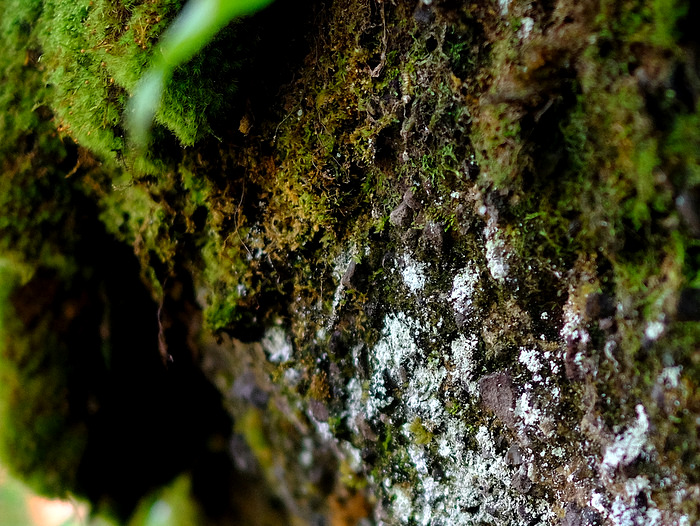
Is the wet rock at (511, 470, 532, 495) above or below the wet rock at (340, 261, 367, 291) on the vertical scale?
below

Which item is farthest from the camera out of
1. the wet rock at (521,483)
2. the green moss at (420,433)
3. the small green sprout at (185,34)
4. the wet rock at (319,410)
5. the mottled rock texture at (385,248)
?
the wet rock at (319,410)

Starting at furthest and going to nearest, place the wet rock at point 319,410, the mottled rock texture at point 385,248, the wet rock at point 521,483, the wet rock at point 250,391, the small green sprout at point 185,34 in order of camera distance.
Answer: the wet rock at point 250,391
the wet rock at point 319,410
the wet rock at point 521,483
the mottled rock texture at point 385,248
the small green sprout at point 185,34

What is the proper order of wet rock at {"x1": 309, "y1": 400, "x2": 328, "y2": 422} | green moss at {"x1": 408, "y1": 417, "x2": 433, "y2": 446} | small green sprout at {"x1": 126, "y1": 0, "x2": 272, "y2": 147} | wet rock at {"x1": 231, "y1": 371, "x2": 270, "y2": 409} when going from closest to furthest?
small green sprout at {"x1": 126, "y1": 0, "x2": 272, "y2": 147}
green moss at {"x1": 408, "y1": 417, "x2": 433, "y2": 446}
wet rock at {"x1": 309, "y1": 400, "x2": 328, "y2": 422}
wet rock at {"x1": 231, "y1": 371, "x2": 270, "y2": 409}

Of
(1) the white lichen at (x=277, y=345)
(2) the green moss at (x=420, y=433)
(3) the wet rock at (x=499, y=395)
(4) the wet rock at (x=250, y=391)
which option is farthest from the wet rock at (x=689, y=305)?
(4) the wet rock at (x=250, y=391)

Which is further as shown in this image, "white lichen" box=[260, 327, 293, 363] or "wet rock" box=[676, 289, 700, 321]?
"white lichen" box=[260, 327, 293, 363]

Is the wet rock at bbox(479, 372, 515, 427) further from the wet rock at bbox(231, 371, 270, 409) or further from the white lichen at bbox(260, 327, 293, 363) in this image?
the wet rock at bbox(231, 371, 270, 409)

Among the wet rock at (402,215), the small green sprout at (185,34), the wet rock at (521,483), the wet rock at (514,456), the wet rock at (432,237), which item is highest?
the small green sprout at (185,34)

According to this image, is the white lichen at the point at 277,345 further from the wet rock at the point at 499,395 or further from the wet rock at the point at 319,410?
the wet rock at the point at 499,395

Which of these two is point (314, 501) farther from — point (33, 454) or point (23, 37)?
point (23, 37)

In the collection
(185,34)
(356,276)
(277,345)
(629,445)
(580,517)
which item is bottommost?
(580,517)

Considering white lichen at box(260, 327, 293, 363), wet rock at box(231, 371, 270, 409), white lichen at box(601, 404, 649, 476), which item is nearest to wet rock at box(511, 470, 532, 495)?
white lichen at box(601, 404, 649, 476)

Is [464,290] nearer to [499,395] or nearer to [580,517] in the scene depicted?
[499,395]

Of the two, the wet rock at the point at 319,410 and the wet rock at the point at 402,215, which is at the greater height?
the wet rock at the point at 402,215

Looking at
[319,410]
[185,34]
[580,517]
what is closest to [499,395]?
[580,517]
